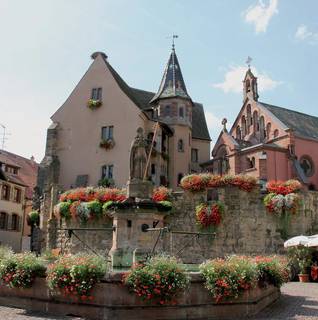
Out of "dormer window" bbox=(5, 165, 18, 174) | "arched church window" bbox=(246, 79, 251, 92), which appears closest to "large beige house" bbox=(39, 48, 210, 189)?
"dormer window" bbox=(5, 165, 18, 174)

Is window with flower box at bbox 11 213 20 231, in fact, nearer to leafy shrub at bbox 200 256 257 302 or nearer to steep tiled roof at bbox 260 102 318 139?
steep tiled roof at bbox 260 102 318 139

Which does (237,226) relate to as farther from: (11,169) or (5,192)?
(11,169)

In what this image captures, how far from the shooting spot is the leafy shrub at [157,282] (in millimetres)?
9422

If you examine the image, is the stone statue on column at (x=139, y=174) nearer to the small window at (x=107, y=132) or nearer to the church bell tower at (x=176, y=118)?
the small window at (x=107, y=132)

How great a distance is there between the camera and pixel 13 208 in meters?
42.8

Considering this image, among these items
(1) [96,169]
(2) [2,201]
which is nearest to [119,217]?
(1) [96,169]

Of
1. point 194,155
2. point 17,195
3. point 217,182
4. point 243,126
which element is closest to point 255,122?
point 243,126

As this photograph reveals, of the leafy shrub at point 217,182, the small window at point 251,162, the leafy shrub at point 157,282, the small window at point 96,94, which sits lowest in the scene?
the leafy shrub at point 157,282

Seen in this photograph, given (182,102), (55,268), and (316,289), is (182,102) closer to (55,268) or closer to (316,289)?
(316,289)

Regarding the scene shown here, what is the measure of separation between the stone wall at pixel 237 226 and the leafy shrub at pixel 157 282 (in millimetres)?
14093

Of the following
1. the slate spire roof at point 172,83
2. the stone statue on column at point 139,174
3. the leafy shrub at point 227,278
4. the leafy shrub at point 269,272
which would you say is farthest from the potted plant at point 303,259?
the slate spire roof at point 172,83

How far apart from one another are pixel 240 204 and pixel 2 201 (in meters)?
25.6

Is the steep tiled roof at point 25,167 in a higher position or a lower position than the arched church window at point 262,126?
lower

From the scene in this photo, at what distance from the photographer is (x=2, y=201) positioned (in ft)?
134
